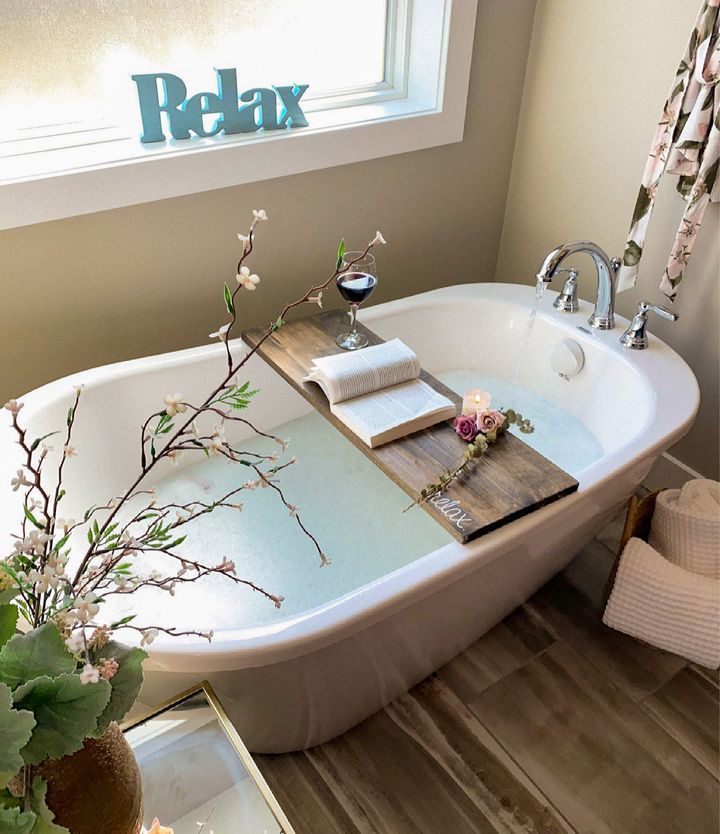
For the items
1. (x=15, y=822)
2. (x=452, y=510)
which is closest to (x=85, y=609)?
(x=15, y=822)

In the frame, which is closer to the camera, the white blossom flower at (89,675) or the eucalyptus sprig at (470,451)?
the white blossom flower at (89,675)

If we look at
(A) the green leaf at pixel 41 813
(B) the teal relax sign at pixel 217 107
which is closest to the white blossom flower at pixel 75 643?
(A) the green leaf at pixel 41 813

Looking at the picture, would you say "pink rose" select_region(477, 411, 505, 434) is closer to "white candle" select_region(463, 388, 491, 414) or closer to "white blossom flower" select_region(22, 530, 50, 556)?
"white candle" select_region(463, 388, 491, 414)

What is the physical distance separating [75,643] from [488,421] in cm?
117

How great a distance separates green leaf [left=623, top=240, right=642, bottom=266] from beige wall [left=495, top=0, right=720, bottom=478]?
0.67 feet

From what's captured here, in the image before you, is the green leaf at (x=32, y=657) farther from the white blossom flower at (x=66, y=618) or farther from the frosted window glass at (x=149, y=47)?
the frosted window glass at (x=149, y=47)

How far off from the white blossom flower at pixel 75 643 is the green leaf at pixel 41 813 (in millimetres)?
118

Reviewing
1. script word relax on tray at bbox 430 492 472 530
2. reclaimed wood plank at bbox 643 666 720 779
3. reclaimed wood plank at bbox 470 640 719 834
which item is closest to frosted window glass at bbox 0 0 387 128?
script word relax on tray at bbox 430 492 472 530

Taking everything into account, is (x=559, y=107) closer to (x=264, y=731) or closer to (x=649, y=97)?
(x=649, y=97)

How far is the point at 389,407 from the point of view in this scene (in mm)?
1773

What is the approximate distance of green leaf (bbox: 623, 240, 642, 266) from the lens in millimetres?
2070

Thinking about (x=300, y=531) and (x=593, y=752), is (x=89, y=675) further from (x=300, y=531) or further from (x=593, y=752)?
(x=593, y=752)

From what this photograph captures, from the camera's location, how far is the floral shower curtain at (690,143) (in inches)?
70.7

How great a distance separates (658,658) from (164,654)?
1350 millimetres
